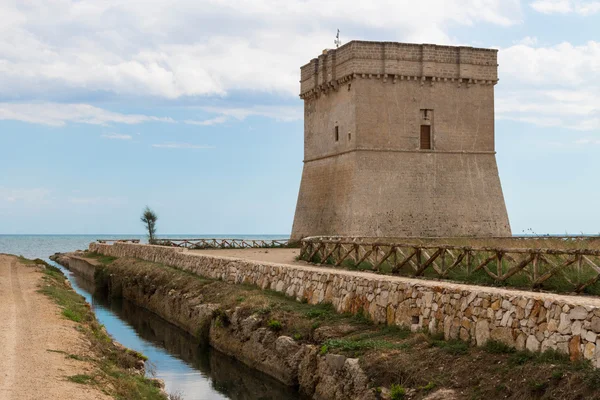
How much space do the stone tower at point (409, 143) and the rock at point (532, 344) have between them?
23.8 meters

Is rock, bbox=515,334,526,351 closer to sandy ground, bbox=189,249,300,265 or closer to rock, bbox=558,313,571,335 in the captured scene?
rock, bbox=558,313,571,335

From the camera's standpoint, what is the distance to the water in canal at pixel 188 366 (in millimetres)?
13641

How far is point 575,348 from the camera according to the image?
8.12 m

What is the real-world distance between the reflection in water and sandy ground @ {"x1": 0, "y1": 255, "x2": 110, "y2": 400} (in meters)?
2.51

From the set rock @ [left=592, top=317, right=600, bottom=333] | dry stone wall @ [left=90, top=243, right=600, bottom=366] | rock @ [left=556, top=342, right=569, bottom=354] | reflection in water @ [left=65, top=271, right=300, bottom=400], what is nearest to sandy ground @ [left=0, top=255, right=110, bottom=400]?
reflection in water @ [left=65, top=271, right=300, bottom=400]

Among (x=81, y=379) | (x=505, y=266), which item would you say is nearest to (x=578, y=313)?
(x=505, y=266)

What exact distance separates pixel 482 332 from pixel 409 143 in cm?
2521

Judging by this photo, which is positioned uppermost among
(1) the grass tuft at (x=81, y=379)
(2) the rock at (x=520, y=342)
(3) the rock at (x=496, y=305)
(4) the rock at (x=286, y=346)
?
(3) the rock at (x=496, y=305)

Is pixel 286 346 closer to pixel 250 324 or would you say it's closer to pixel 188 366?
pixel 250 324

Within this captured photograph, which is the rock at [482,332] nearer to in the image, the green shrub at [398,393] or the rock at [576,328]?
the green shrub at [398,393]

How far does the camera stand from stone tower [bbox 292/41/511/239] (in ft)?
110

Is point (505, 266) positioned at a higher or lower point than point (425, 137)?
lower

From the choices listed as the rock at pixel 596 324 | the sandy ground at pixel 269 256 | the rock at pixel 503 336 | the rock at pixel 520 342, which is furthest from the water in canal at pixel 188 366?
the rock at pixel 596 324

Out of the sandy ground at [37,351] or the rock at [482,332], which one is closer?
the sandy ground at [37,351]
